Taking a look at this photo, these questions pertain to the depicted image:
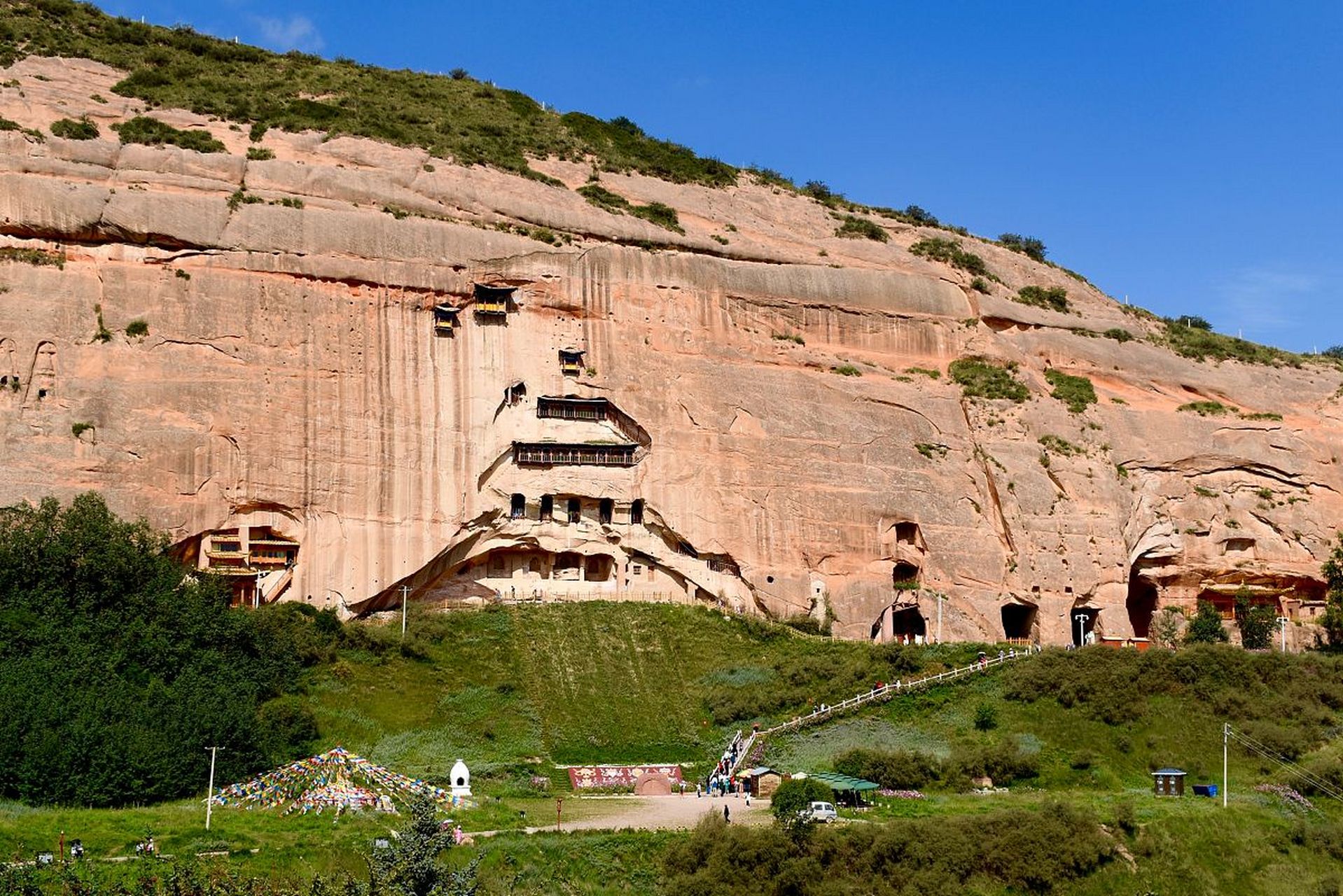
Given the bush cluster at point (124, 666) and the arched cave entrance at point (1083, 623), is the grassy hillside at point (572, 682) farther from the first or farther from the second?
the arched cave entrance at point (1083, 623)

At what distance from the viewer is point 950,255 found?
71875 millimetres

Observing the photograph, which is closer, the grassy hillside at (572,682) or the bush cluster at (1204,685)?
the grassy hillside at (572,682)

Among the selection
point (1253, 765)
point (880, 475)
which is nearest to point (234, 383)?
point (880, 475)

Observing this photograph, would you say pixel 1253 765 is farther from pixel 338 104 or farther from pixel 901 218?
pixel 338 104

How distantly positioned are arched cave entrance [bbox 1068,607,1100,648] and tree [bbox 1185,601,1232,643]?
11.7 ft

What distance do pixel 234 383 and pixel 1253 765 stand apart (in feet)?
115

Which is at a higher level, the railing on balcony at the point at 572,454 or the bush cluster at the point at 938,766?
the railing on balcony at the point at 572,454

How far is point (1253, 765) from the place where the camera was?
4494 centimetres

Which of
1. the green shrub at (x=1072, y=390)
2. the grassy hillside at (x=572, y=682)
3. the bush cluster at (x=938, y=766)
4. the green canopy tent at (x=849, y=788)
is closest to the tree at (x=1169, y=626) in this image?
the green shrub at (x=1072, y=390)

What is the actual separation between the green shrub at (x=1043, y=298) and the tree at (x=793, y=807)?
38.9 meters

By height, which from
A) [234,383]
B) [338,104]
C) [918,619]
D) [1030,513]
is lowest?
[918,619]

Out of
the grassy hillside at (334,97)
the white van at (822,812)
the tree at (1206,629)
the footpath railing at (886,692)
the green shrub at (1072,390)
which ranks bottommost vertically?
the white van at (822,812)

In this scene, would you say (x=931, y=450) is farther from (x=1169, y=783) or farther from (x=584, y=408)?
(x=1169, y=783)

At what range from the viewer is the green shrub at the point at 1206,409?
67562 millimetres
